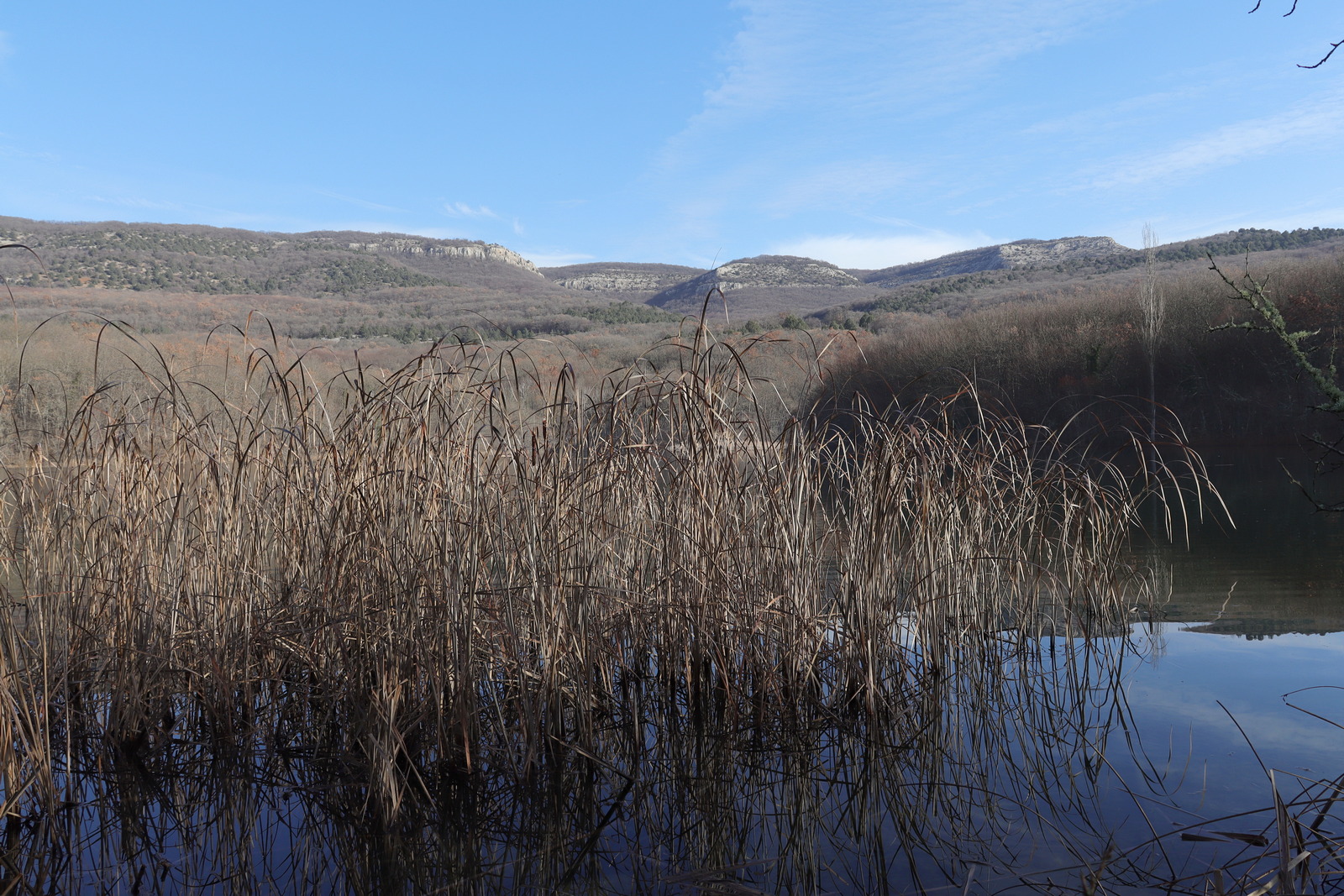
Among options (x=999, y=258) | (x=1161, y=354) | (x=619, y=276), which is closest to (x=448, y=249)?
(x=619, y=276)

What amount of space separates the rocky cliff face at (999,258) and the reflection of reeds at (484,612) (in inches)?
2933

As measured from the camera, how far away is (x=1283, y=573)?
252 inches

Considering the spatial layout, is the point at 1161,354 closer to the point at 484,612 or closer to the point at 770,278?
the point at 484,612

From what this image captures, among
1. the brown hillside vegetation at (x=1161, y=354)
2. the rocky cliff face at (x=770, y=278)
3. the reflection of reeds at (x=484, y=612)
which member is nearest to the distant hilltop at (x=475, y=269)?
the rocky cliff face at (x=770, y=278)

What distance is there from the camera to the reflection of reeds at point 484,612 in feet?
8.59

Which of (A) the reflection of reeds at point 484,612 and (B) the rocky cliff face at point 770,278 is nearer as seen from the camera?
(A) the reflection of reeds at point 484,612

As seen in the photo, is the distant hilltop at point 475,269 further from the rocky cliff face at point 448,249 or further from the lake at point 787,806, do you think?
the lake at point 787,806

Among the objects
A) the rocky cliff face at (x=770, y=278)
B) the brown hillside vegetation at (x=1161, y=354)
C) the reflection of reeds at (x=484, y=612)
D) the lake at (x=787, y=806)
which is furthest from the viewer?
the rocky cliff face at (x=770, y=278)

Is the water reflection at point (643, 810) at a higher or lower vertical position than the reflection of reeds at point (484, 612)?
lower

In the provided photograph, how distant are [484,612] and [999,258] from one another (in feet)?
278

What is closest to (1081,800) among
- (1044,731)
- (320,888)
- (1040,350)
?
(1044,731)

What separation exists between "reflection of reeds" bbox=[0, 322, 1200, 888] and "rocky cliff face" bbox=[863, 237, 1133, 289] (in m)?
74.5

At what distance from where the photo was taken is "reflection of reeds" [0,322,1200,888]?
103 inches

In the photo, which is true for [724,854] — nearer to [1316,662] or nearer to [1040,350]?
[1316,662]
